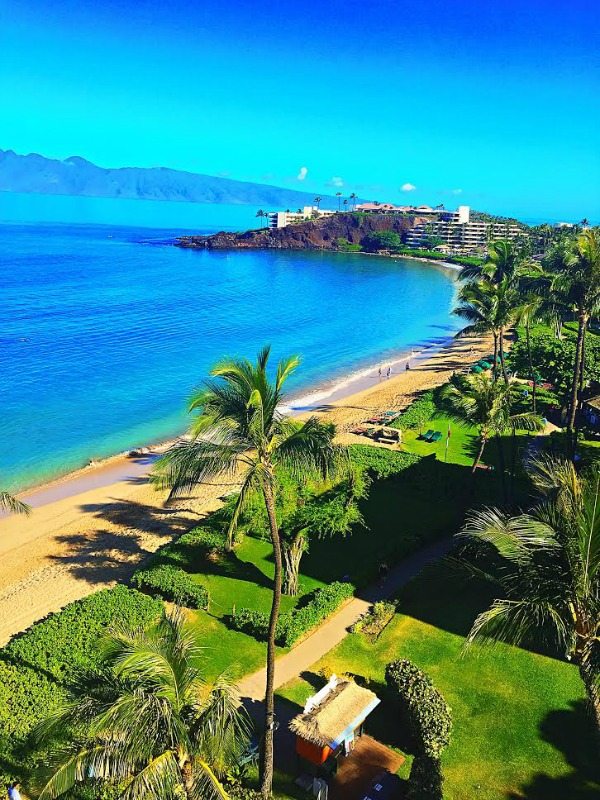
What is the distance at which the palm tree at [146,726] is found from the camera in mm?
8062

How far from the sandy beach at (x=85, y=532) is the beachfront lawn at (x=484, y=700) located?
10.3 meters

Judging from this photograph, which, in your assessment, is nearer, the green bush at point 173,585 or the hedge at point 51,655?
the hedge at point 51,655

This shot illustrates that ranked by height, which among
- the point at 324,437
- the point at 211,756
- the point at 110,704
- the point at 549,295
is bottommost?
the point at 211,756

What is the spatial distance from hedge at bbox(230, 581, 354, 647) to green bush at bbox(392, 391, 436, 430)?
20216 millimetres

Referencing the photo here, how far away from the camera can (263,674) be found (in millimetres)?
16859

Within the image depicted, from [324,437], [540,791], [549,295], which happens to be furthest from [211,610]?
[549,295]

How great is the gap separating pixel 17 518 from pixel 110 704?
24411mm

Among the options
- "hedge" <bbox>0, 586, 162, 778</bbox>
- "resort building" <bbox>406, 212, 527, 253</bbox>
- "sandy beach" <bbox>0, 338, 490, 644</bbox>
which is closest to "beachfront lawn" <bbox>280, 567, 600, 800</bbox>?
"hedge" <bbox>0, 586, 162, 778</bbox>

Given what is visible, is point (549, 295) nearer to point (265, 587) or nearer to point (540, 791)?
point (265, 587)

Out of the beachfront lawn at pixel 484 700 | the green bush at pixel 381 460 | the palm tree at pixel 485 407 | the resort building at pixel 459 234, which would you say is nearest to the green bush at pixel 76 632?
the beachfront lawn at pixel 484 700

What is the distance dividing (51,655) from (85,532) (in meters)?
11.7

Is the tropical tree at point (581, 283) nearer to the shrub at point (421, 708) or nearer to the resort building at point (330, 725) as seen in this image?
the shrub at point (421, 708)

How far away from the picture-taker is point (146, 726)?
8.20m

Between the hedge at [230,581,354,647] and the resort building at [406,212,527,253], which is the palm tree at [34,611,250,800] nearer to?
the hedge at [230,581,354,647]
